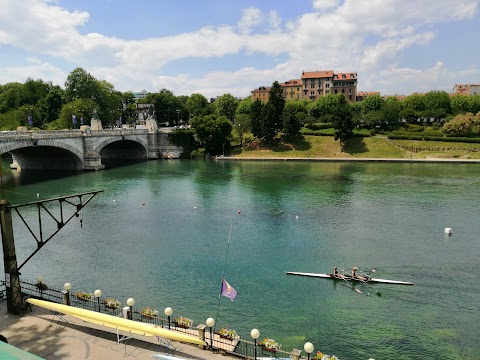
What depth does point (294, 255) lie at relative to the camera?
36.5 m

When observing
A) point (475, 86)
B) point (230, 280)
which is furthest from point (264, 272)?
point (475, 86)

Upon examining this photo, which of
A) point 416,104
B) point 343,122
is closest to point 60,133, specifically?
point 343,122

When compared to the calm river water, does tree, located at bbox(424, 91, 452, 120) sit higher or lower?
higher

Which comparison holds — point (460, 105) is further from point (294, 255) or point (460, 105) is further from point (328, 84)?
point (294, 255)

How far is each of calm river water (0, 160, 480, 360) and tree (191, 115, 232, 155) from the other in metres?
44.8

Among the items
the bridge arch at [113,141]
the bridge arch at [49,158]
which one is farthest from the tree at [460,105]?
the bridge arch at [49,158]

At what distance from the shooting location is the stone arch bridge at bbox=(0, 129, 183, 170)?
75106 millimetres

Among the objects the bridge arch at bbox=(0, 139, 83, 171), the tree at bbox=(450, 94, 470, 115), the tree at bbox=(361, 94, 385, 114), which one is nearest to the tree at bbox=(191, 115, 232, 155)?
the bridge arch at bbox=(0, 139, 83, 171)

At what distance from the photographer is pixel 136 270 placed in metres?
33.3

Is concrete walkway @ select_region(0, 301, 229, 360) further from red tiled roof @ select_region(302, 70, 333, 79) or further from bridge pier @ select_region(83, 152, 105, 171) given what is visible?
red tiled roof @ select_region(302, 70, 333, 79)

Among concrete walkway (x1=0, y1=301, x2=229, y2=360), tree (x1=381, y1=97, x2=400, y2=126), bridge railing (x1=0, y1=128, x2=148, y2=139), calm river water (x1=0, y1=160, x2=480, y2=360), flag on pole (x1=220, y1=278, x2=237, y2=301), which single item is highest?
tree (x1=381, y1=97, x2=400, y2=126)

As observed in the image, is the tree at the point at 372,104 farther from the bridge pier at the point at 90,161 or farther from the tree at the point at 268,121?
the bridge pier at the point at 90,161

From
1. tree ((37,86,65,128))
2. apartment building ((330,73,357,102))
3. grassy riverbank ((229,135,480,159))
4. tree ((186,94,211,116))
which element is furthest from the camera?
apartment building ((330,73,357,102))

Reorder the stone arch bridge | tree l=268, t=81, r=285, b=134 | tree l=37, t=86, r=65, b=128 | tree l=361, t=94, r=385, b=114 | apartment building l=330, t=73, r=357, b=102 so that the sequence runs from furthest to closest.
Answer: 1. apartment building l=330, t=73, r=357, b=102
2. tree l=37, t=86, r=65, b=128
3. tree l=361, t=94, r=385, b=114
4. tree l=268, t=81, r=285, b=134
5. the stone arch bridge
